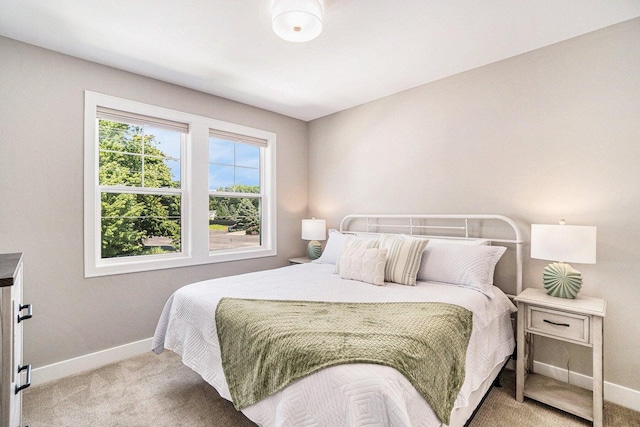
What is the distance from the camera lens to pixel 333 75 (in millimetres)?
2906

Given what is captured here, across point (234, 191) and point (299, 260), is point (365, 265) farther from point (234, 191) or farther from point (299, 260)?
point (234, 191)

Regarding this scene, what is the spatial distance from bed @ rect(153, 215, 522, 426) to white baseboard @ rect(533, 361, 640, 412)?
32 centimetres

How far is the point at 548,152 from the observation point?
2402 mm

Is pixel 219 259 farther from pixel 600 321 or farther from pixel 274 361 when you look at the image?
pixel 600 321

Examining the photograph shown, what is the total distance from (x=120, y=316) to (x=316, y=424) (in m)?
2.39

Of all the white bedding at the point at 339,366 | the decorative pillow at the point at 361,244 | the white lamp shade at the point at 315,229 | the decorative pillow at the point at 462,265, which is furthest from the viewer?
the white lamp shade at the point at 315,229

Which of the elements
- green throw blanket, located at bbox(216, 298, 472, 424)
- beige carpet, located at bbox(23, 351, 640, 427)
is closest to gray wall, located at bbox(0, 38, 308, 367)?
beige carpet, located at bbox(23, 351, 640, 427)

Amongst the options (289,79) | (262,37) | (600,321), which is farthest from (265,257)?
(600,321)

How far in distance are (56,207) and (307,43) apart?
238 cm

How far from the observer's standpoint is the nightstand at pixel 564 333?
1852 millimetres

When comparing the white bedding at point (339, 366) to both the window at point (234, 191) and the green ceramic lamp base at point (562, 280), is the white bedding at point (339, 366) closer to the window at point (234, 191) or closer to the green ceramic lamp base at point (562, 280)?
the green ceramic lamp base at point (562, 280)

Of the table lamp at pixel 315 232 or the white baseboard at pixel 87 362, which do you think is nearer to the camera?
the white baseboard at pixel 87 362

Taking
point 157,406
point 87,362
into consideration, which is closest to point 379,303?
point 157,406

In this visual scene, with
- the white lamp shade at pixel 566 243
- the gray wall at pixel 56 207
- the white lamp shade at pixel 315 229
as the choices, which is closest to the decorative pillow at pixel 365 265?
the white lamp shade at pixel 566 243
